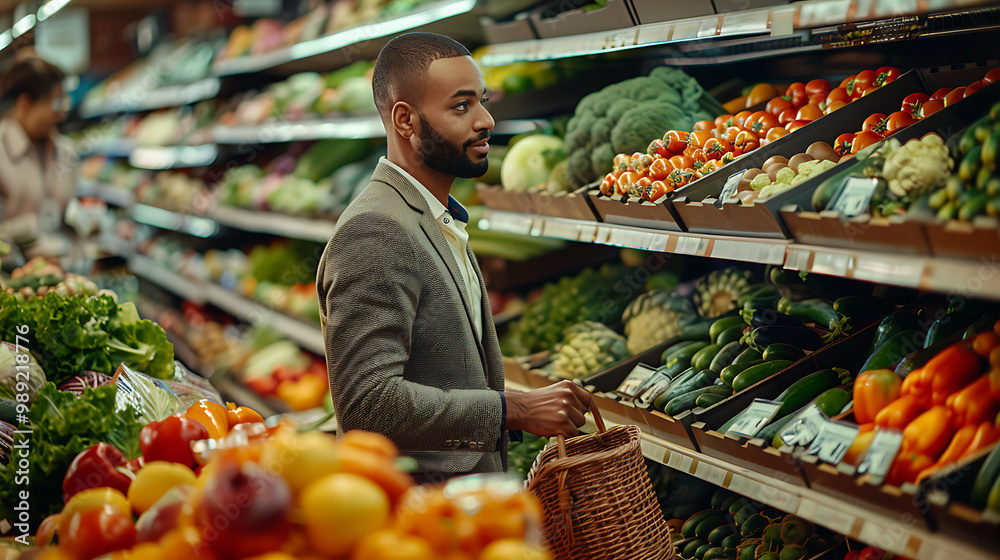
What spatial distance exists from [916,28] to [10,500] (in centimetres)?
243

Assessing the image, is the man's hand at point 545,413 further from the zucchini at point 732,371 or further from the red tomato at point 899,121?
the red tomato at point 899,121

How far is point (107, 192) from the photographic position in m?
8.09

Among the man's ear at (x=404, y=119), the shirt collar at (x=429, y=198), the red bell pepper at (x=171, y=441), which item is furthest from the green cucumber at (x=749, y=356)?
the red bell pepper at (x=171, y=441)

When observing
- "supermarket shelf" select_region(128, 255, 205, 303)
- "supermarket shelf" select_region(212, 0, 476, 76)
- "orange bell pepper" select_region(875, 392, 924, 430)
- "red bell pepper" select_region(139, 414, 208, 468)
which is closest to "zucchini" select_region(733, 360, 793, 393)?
"orange bell pepper" select_region(875, 392, 924, 430)

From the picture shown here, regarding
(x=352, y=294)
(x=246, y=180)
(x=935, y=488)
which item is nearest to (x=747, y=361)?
(x=935, y=488)

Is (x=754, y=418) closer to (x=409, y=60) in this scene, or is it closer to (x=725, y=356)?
(x=725, y=356)

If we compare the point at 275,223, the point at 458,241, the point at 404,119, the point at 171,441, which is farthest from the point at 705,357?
the point at 275,223

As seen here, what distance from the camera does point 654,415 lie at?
1.92 metres

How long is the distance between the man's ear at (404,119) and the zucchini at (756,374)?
1030mm

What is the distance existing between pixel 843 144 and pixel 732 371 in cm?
63

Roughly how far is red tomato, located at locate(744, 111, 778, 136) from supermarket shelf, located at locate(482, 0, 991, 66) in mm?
230

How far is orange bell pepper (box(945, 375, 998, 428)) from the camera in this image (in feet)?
4.50

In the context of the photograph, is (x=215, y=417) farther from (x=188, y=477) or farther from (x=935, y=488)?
(x=935, y=488)

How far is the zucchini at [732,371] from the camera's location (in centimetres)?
195
